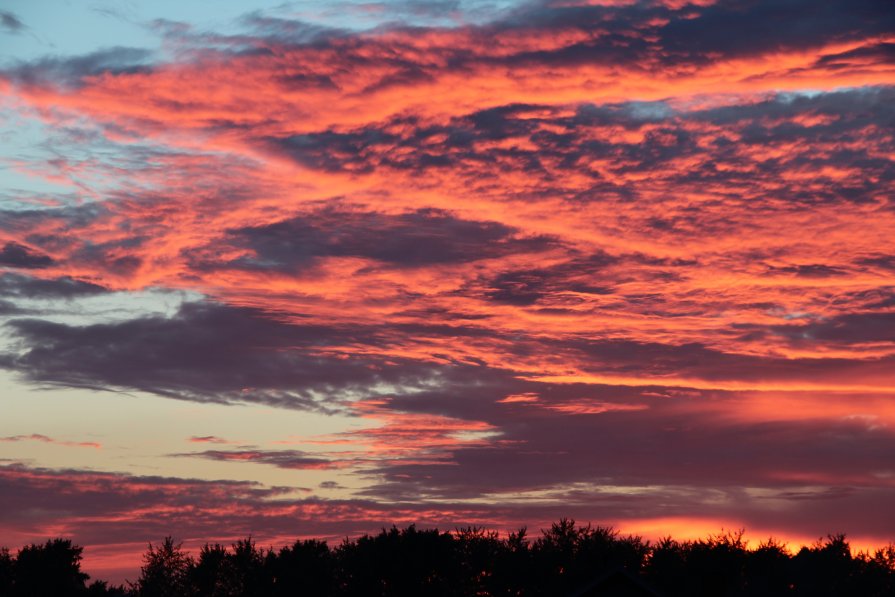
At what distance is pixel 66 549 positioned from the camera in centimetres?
12469

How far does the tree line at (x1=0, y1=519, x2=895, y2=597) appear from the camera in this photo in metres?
109

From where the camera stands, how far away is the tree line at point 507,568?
109188mm

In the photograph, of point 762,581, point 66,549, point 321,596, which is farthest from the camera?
point 66,549

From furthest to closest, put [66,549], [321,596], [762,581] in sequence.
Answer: [66,549] < [321,596] < [762,581]

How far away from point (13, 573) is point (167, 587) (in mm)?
17861

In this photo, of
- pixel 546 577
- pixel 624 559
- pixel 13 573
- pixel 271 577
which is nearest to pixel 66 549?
pixel 13 573

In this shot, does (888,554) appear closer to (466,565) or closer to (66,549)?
(466,565)

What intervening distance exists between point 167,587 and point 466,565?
4034 cm

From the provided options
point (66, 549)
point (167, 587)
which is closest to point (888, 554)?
point (167, 587)

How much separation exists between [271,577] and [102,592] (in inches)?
765

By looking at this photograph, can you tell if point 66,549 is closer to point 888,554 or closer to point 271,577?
point 271,577

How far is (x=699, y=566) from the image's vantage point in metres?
110

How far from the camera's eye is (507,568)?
4503 inches

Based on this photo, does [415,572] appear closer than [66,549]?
Yes
